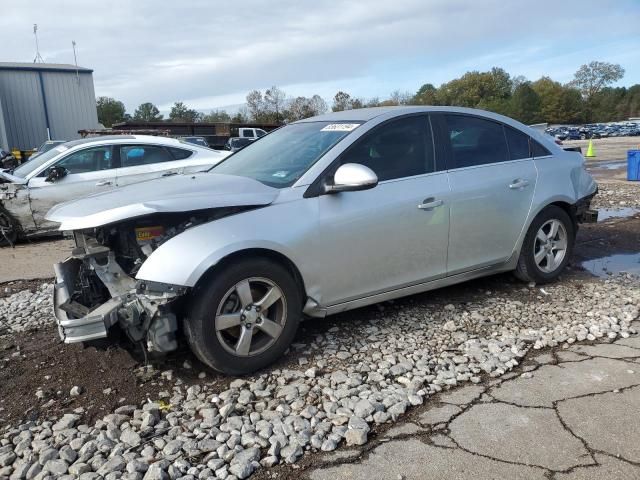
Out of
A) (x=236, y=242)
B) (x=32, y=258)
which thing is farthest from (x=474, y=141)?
(x=32, y=258)

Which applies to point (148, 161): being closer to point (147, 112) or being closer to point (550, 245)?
point (550, 245)

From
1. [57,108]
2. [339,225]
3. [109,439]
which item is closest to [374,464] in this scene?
[109,439]

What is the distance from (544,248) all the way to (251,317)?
10.4 ft

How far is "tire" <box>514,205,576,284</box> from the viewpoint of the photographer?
5094 millimetres

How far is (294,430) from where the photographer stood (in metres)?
2.95

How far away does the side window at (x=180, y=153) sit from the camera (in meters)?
9.09

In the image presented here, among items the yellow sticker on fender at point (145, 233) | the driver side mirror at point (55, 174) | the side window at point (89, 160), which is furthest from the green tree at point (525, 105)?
the yellow sticker on fender at point (145, 233)

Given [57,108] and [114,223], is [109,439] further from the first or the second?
[57,108]

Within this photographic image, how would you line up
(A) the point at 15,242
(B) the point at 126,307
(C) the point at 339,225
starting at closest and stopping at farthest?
(B) the point at 126,307 < (C) the point at 339,225 < (A) the point at 15,242

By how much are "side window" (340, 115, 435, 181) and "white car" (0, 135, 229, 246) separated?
4.64 m

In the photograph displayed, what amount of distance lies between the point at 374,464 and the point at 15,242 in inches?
304

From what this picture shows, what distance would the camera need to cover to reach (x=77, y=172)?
8414 millimetres

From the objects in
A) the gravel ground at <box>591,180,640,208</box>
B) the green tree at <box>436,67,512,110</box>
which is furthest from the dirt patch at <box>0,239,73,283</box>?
the green tree at <box>436,67,512,110</box>

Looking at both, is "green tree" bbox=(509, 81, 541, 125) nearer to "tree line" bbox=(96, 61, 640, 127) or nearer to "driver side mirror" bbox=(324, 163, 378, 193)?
"tree line" bbox=(96, 61, 640, 127)
